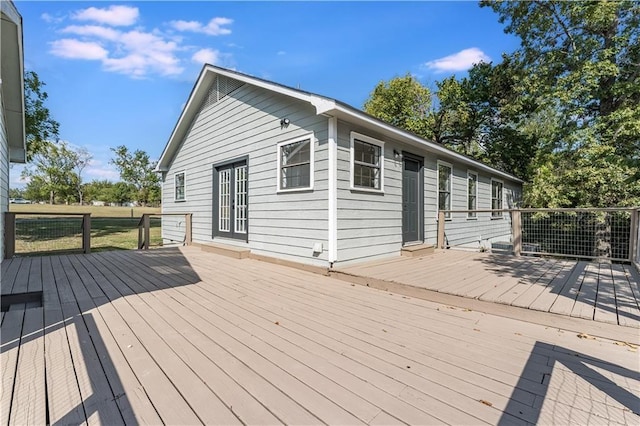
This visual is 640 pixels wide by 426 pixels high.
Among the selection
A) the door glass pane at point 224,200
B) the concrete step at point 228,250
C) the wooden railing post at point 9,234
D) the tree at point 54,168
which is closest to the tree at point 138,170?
the tree at point 54,168

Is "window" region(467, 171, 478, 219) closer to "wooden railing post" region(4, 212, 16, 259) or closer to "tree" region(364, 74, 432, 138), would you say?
"tree" region(364, 74, 432, 138)

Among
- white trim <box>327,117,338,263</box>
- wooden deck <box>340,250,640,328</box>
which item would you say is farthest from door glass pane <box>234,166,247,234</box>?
wooden deck <box>340,250,640,328</box>

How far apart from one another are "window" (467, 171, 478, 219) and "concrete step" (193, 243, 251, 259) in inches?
270

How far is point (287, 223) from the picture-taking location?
5.65m

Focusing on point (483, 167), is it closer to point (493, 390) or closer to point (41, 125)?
point (493, 390)

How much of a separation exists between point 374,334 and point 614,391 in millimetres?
1476

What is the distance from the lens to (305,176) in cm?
538

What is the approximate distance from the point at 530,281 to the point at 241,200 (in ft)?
18.8

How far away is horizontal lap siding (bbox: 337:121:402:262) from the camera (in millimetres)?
4941

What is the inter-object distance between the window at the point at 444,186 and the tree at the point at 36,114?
15616 mm

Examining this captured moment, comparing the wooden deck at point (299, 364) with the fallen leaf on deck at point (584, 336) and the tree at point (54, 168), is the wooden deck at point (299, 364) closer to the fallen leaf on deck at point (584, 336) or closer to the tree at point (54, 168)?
the fallen leaf on deck at point (584, 336)

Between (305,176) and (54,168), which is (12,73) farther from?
(54,168)

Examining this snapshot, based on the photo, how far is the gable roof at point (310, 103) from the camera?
4.57m

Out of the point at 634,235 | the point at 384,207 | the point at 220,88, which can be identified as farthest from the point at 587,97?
the point at 220,88
